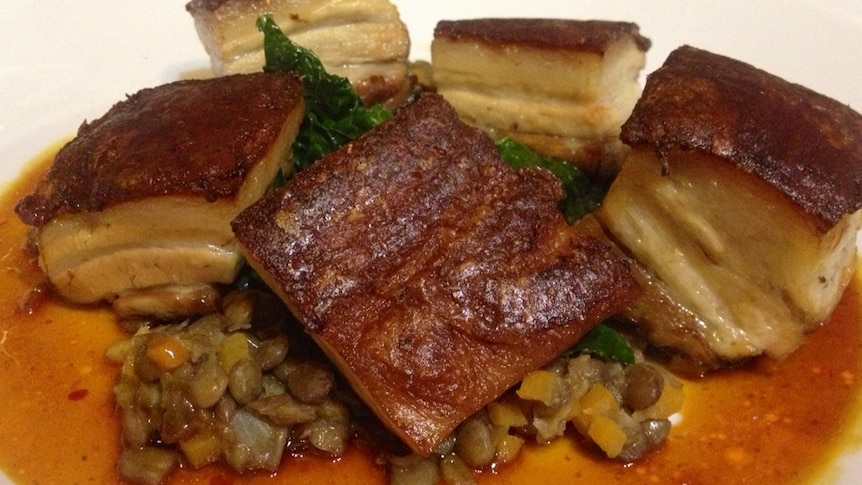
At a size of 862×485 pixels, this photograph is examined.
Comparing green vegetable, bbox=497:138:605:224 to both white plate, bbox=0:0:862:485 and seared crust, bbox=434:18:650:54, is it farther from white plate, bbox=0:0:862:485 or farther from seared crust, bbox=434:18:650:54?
white plate, bbox=0:0:862:485

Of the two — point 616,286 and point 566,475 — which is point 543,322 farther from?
point 566,475

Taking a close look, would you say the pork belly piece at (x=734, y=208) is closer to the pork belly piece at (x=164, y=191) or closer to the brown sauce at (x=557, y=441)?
the brown sauce at (x=557, y=441)

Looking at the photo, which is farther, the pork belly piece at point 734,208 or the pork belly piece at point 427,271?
the pork belly piece at point 734,208

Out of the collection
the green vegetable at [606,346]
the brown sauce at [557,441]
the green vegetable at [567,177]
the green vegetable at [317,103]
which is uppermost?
the green vegetable at [317,103]

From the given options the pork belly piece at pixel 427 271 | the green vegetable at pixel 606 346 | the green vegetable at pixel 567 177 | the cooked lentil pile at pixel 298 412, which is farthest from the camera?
the green vegetable at pixel 567 177

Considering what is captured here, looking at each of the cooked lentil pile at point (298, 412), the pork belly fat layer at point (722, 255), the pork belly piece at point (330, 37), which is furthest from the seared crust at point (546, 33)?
the cooked lentil pile at point (298, 412)

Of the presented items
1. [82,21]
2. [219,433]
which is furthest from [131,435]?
[82,21]

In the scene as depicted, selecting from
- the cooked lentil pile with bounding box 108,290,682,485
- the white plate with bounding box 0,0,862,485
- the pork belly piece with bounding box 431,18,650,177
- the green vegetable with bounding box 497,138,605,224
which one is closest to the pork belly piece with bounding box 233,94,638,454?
the cooked lentil pile with bounding box 108,290,682,485
